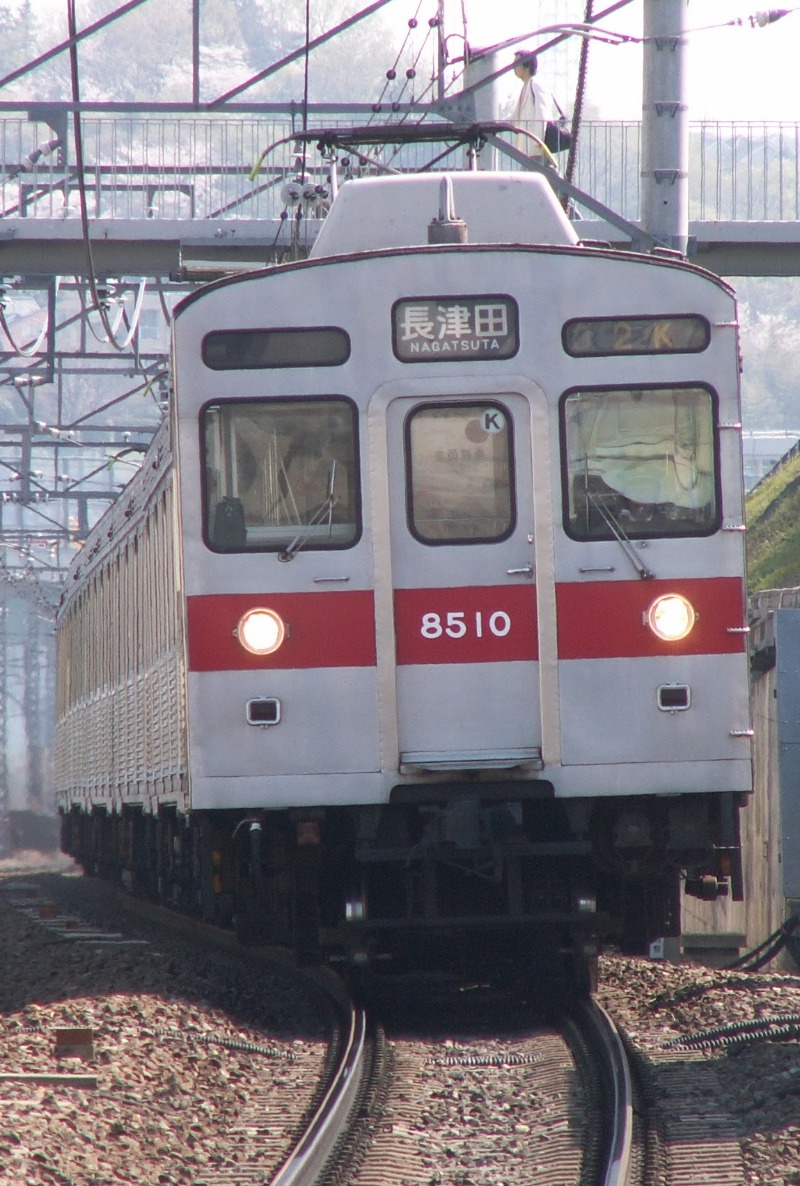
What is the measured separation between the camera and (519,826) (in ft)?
26.3

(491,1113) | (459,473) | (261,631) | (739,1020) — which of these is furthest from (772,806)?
(491,1113)

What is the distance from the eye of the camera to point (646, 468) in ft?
26.6

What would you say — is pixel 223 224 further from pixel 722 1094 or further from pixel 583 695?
pixel 722 1094

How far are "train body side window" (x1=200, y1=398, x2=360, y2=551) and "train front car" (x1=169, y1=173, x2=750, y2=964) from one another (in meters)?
0.01

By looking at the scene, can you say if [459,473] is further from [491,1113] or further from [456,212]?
[491,1113]

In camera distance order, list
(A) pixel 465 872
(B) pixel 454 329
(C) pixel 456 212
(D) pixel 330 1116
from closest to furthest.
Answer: (D) pixel 330 1116, (B) pixel 454 329, (A) pixel 465 872, (C) pixel 456 212

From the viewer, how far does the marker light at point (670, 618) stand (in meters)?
7.99

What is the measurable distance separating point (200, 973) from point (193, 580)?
3.29 meters

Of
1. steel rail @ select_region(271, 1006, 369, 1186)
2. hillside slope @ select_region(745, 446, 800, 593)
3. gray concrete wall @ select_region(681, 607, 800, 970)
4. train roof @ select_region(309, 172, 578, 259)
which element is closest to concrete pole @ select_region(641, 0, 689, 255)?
train roof @ select_region(309, 172, 578, 259)

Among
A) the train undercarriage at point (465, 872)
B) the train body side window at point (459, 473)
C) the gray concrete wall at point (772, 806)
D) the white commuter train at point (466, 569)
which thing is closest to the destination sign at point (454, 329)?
the white commuter train at point (466, 569)

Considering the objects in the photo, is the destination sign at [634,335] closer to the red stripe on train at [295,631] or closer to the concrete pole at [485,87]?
the red stripe on train at [295,631]

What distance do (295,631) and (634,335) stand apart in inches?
80.1

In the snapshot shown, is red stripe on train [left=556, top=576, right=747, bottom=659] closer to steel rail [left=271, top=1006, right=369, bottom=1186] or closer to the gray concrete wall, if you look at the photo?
steel rail [left=271, top=1006, right=369, bottom=1186]

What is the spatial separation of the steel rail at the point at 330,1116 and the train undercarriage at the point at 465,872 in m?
0.62
